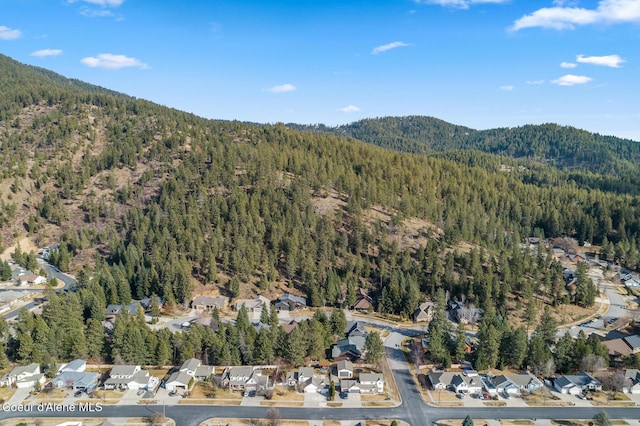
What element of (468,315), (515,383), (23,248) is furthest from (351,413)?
(23,248)

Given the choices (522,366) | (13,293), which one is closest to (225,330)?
(522,366)

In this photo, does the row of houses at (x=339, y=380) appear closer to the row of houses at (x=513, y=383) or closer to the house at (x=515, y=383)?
the row of houses at (x=513, y=383)

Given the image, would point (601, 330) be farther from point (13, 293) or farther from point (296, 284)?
point (13, 293)

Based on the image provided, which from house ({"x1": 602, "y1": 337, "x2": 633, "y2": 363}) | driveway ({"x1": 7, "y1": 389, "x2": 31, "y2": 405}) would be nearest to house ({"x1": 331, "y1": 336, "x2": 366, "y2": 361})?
house ({"x1": 602, "y1": 337, "x2": 633, "y2": 363})

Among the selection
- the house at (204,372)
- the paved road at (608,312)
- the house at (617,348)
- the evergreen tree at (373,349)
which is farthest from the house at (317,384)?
the house at (617,348)

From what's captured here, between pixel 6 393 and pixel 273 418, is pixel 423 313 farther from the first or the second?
pixel 6 393

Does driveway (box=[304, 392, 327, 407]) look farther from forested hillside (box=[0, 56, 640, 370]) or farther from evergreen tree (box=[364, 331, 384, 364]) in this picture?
forested hillside (box=[0, 56, 640, 370])
